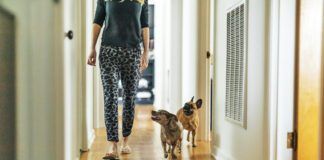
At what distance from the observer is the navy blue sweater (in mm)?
2291

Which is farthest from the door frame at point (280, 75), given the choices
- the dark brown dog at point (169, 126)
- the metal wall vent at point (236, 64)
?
the dark brown dog at point (169, 126)

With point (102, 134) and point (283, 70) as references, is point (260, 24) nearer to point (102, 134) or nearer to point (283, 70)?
point (283, 70)

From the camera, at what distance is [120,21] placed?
2.30 meters

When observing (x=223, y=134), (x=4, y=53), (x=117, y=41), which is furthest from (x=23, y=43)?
(x=223, y=134)

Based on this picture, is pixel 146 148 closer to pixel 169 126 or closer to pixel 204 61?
pixel 169 126

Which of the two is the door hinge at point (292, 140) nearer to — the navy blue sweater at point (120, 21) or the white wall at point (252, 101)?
the white wall at point (252, 101)

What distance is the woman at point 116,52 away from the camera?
2.29m

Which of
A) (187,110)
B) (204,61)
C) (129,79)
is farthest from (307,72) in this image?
(204,61)

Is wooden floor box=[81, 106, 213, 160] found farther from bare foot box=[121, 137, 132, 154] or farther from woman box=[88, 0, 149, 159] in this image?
woman box=[88, 0, 149, 159]

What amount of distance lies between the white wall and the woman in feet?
1.90

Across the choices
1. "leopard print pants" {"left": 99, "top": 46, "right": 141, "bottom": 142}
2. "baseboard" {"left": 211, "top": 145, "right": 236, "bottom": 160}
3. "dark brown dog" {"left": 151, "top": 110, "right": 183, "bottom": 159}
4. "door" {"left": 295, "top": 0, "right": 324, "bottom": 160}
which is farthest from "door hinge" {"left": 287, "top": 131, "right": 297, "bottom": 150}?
"leopard print pants" {"left": 99, "top": 46, "right": 141, "bottom": 142}

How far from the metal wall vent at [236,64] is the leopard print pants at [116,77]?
0.63 metres

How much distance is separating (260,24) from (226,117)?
722mm

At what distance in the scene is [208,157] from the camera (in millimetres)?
2377
